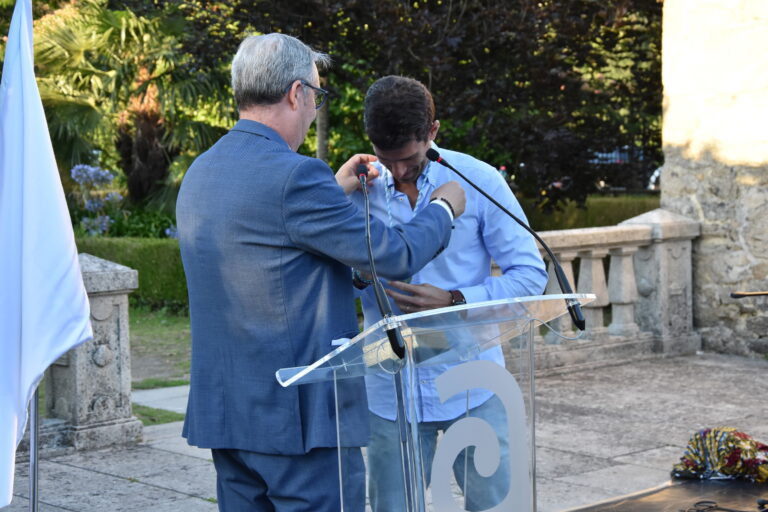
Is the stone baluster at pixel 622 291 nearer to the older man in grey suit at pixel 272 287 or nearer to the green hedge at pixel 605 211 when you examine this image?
the green hedge at pixel 605 211

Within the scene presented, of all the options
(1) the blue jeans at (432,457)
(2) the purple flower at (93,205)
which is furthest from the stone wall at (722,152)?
(2) the purple flower at (93,205)

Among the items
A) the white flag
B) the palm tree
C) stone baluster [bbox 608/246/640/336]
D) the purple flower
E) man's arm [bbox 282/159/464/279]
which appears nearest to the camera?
man's arm [bbox 282/159/464/279]

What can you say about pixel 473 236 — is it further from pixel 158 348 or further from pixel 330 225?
pixel 158 348

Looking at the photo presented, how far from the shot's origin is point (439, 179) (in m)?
3.38

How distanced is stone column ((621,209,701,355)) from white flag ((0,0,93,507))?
21.3 ft

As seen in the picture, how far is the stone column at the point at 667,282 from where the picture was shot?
9211mm

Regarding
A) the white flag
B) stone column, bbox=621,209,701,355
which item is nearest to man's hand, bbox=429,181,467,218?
the white flag

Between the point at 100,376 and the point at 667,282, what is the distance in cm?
515

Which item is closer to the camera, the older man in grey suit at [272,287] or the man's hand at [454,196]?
the older man in grey suit at [272,287]

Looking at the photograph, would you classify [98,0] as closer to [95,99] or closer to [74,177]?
[95,99]

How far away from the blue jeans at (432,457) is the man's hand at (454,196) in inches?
21.3

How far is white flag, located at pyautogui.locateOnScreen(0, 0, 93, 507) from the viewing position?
357cm

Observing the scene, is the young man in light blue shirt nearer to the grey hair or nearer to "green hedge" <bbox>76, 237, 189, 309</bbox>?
the grey hair

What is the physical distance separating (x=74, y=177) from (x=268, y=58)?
13611 millimetres
